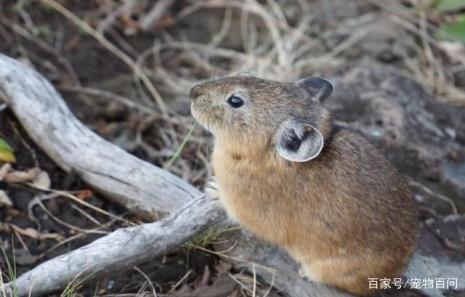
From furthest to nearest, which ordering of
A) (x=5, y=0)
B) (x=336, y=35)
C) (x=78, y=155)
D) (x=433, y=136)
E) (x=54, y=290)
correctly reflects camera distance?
(x=336, y=35) < (x=5, y=0) < (x=433, y=136) < (x=78, y=155) < (x=54, y=290)

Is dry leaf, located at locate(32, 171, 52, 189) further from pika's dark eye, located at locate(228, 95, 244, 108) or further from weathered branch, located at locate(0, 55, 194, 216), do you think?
pika's dark eye, located at locate(228, 95, 244, 108)

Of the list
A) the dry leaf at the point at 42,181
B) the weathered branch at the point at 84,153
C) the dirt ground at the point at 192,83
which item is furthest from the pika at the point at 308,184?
the dry leaf at the point at 42,181

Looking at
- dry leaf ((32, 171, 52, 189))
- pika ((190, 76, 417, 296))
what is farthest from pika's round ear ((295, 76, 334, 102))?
dry leaf ((32, 171, 52, 189))

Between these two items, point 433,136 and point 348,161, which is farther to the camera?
point 433,136

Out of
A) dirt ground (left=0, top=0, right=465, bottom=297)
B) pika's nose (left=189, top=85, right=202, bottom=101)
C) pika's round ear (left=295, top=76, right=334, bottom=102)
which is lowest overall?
dirt ground (left=0, top=0, right=465, bottom=297)

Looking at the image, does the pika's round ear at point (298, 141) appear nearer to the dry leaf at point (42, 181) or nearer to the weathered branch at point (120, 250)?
the weathered branch at point (120, 250)

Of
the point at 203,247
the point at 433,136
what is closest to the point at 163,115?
the point at 203,247

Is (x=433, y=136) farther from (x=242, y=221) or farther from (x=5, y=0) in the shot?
(x=5, y=0)
